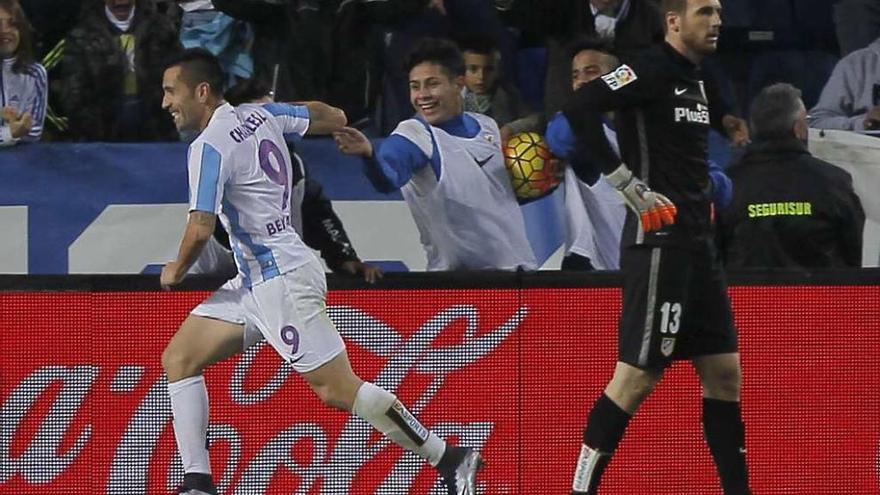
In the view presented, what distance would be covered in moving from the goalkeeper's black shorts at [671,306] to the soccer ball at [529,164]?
1159 millimetres

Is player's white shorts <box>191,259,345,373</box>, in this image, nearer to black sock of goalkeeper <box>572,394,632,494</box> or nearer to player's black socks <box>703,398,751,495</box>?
black sock of goalkeeper <box>572,394,632,494</box>

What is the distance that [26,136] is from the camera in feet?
30.3

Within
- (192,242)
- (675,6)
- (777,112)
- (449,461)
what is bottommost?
(449,461)

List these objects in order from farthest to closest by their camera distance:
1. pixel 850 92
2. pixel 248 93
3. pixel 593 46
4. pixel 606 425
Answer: pixel 850 92 < pixel 593 46 < pixel 248 93 < pixel 606 425

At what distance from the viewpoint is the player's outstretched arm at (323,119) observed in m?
8.30

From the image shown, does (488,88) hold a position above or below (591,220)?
above

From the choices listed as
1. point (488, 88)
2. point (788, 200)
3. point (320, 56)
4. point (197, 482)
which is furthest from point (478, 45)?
point (197, 482)

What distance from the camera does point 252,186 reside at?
7949 millimetres

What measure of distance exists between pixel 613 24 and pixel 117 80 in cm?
259

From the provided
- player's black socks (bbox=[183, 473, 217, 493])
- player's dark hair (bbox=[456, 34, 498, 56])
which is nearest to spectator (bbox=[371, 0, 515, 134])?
player's dark hair (bbox=[456, 34, 498, 56])

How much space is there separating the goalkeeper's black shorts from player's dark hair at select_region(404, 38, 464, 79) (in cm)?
144

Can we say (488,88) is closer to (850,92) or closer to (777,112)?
(777,112)

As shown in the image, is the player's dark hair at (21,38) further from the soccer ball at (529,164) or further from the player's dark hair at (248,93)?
the soccer ball at (529,164)

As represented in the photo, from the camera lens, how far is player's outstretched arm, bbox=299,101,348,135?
8.30m
